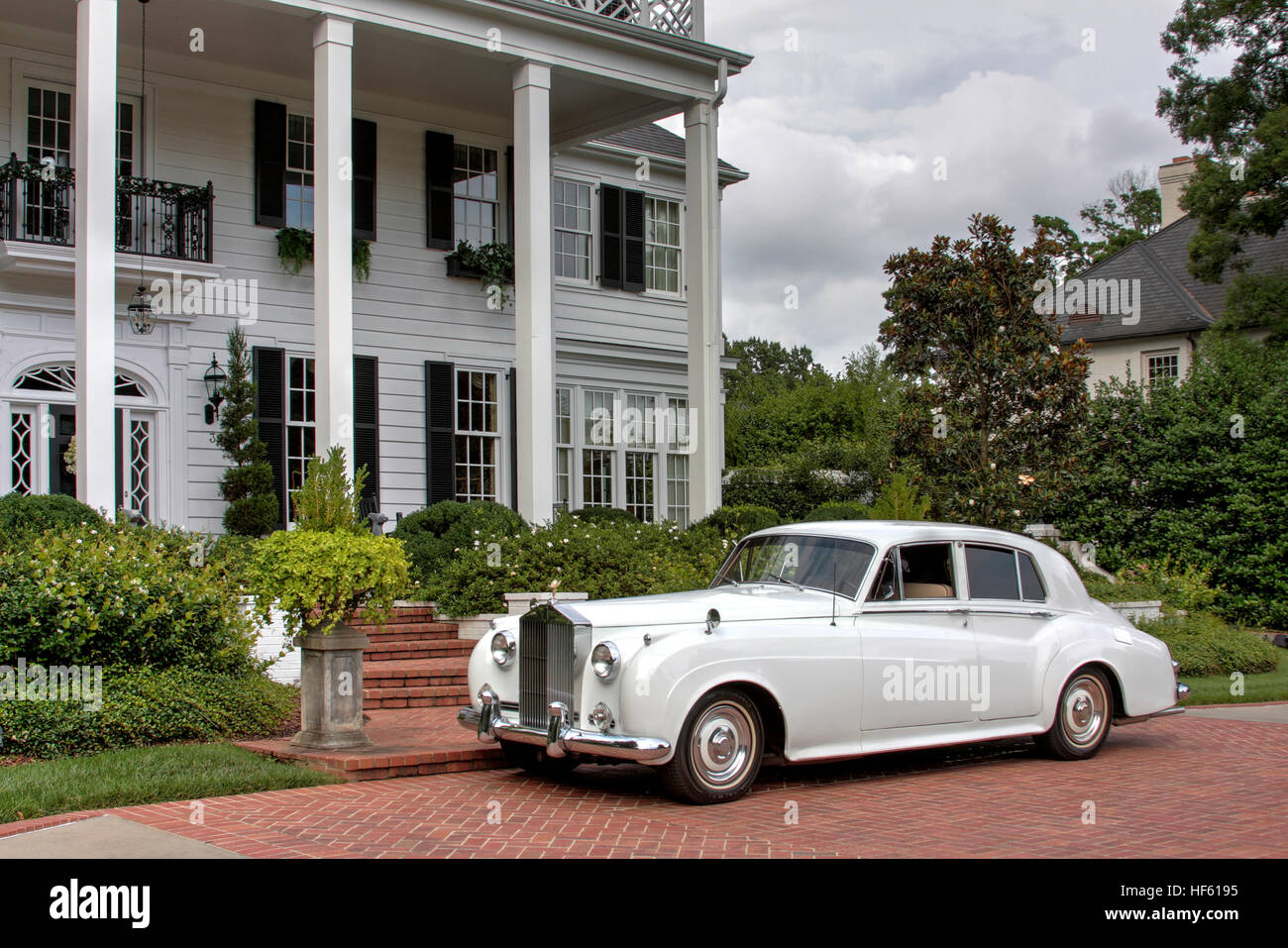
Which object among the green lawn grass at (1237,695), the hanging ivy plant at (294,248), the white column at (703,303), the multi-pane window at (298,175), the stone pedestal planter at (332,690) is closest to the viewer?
the stone pedestal planter at (332,690)

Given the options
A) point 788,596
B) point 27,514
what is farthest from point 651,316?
point 788,596

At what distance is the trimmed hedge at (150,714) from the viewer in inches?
329

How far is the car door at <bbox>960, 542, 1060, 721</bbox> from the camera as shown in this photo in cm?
838

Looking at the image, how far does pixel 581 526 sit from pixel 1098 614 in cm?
715

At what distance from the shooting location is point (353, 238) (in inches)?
652

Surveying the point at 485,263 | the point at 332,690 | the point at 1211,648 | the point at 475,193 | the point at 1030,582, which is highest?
the point at 475,193

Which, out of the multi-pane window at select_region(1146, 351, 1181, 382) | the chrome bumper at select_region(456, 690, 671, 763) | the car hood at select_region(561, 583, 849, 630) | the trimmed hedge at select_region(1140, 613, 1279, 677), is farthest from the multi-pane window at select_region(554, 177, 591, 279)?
the multi-pane window at select_region(1146, 351, 1181, 382)

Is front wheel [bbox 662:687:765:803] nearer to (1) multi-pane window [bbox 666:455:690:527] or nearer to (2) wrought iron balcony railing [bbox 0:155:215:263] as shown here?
(2) wrought iron balcony railing [bbox 0:155:215:263]

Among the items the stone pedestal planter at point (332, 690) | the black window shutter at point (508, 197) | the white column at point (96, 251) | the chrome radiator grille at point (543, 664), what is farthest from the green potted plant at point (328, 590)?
the black window shutter at point (508, 197)

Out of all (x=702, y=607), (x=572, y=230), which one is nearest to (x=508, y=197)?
(x=572, y=230)

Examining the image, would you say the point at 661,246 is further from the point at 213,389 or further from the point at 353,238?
the point at 213,389

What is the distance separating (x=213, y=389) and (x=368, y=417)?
7.60 ft

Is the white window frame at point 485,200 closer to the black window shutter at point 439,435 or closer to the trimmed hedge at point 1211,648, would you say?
the black window shutter at point 439,435

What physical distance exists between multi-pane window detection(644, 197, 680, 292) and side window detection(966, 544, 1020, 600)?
13.1 metres
